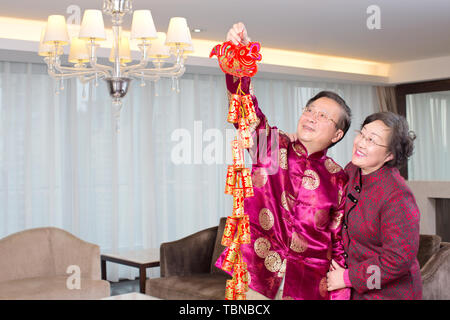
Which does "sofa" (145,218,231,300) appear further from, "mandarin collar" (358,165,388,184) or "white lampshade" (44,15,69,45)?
"mandarin collar" (358,165,388,184)

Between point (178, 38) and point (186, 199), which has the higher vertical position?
point (178, 38)

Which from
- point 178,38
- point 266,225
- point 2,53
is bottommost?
point 266,225

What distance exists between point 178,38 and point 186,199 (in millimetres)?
3591

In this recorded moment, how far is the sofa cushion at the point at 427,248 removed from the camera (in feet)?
11.7

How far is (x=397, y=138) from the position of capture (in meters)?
1.80

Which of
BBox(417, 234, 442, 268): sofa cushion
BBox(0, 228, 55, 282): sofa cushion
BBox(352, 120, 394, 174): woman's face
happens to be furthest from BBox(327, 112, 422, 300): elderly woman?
BBox(0, 228, 55, 282): sofa cushion

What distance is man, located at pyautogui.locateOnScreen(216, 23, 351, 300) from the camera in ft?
6.00

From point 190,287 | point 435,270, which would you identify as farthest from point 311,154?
point 190,287

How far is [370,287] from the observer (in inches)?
69.2

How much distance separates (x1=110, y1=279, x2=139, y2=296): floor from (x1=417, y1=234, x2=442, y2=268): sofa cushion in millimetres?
3008

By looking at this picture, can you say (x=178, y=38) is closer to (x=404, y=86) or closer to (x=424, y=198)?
(x=424, y=198)

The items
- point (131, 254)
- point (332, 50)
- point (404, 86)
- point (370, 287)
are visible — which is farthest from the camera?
point (404, 86)
